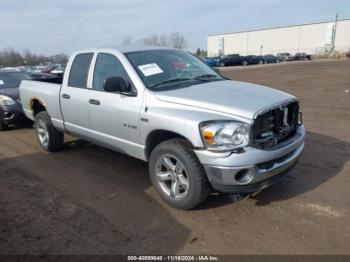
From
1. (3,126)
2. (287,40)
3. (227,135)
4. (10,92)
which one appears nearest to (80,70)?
(227,135)

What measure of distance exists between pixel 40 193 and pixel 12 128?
5.06 meters

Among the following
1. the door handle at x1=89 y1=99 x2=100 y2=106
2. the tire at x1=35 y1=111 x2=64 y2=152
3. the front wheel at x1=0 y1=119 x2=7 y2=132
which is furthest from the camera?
the front wheel at x1=0 y1=119 x2=7 y2=132

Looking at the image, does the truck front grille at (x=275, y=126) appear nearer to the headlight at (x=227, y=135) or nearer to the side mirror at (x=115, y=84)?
the headlight at (x=227, y=135)

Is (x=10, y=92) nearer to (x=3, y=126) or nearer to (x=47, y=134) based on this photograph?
(x=3, y=126)

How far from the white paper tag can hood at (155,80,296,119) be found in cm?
44

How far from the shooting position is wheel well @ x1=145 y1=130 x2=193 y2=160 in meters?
4.04

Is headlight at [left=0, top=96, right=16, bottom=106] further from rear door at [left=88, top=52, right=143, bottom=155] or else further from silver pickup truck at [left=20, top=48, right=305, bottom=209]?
rear door at [left=88, top=52, right=143, bottom=155]

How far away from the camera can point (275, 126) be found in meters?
3.78

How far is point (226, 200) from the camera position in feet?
13.6

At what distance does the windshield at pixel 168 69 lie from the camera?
170 inches

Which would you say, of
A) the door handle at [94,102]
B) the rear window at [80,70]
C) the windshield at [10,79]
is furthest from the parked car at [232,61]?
the door handle at [94,102]

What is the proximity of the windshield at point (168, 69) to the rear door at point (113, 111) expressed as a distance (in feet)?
0.74

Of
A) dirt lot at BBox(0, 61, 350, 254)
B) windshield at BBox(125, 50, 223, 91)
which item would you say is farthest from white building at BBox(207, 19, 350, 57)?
dirt lot at BBox(0, 61, 350, 254)

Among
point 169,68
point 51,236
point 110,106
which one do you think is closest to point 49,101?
point 110,106
